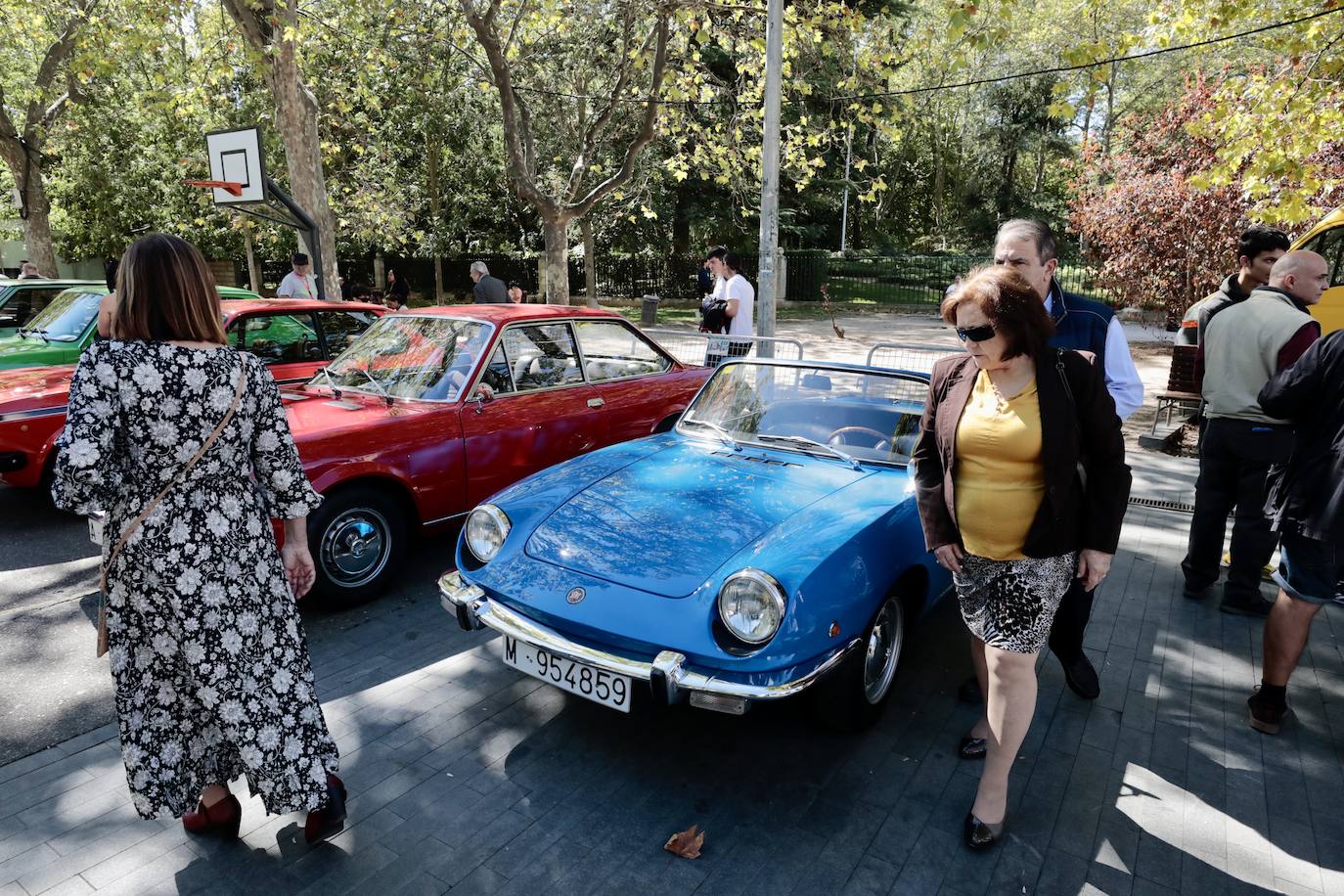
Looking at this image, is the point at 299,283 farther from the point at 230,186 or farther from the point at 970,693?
the point at 970,693

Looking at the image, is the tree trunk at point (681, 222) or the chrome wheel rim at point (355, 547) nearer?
the chrome wheel rim at point (355, 547)

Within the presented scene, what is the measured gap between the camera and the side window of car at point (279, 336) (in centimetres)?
689

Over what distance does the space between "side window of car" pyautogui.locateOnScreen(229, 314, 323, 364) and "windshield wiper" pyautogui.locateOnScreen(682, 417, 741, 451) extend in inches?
166

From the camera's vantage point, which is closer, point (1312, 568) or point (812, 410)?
point (1312, 568)

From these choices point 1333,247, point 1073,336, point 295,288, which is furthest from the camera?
point 295,288

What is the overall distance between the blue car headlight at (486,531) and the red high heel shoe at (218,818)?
1282 millimetres

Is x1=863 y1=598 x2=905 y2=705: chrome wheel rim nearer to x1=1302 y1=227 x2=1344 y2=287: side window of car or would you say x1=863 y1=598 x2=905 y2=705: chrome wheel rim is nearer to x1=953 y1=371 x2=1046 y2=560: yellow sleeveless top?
x1=953 y1=371 x2=1046 y2=560: yellow sleeveless top

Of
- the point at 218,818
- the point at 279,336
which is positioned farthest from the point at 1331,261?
the point at 218,818

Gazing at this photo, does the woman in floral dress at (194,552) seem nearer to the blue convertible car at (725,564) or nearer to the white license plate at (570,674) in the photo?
the white license plate at (570,674)

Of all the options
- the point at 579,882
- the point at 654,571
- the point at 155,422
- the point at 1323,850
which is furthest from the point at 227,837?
the point at 1323,850

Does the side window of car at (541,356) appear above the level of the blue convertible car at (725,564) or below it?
above

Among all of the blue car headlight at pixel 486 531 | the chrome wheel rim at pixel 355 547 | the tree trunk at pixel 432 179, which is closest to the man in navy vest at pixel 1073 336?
the blue car headlight at pixel 486 531

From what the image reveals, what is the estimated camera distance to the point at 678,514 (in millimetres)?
3535

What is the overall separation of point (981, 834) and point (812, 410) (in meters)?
2.24
